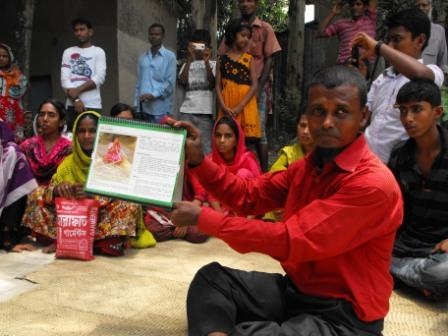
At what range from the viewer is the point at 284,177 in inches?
103

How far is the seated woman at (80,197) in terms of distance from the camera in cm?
412

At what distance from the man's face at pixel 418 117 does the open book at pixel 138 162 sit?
1512 millimetres

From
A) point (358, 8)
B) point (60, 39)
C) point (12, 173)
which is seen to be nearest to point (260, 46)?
point (358, 8)

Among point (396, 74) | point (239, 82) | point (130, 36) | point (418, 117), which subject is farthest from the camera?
point (130, 36)

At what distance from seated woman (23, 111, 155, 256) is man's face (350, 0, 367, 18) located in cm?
303

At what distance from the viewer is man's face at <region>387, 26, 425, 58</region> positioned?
11.9 feet

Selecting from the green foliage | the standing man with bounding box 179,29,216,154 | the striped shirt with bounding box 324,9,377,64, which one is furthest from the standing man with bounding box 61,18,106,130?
the green foliage

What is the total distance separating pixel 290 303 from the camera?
7.92 ft

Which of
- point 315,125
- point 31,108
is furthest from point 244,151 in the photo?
point 31,108

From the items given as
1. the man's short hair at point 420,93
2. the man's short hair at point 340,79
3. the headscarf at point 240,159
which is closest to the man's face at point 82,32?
the headscarf at point 240,159

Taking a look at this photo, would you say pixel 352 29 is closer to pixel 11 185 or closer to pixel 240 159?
pixel 240 159

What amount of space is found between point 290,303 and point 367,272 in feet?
1.33

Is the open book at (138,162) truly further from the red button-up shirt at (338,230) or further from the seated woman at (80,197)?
the seated woman at (80,197)

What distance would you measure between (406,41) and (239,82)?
2142 millimetres
